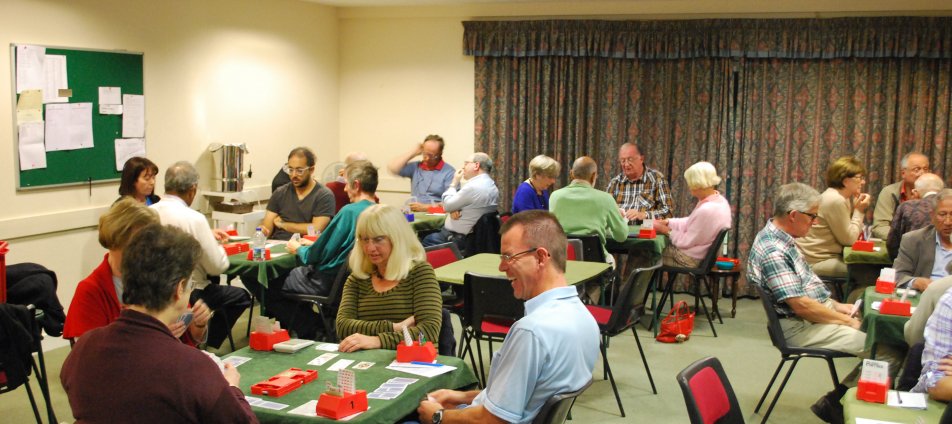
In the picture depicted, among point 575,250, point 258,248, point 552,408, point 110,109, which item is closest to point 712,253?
point 575,250

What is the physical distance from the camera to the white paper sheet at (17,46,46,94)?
18.3ft

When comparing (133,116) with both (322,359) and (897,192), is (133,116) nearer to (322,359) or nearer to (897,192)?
(322,359)

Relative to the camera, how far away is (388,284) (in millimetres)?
3775

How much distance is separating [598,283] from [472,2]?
338 cm

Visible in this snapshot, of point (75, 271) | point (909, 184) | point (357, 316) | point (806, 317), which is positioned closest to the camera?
point (357, 316)

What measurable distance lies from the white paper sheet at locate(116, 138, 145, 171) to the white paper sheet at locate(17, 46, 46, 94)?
2.50ft

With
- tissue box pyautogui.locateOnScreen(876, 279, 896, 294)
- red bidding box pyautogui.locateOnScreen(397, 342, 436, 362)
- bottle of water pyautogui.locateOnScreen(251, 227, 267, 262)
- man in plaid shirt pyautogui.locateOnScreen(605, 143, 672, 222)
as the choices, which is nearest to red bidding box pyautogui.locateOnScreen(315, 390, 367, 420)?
red bidding box pyautogui.locateOnScreen(397, 342, 436, 362)

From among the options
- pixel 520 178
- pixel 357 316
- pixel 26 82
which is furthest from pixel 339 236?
pixel 520 178

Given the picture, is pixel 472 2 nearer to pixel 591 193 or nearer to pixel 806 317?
pixel 591 193

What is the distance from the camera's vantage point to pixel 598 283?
5.98 m

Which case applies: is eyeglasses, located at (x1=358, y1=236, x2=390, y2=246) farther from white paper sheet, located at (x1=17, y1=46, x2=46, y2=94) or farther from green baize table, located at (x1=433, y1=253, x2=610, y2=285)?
white paper sheet, located at (x1=17, y1=46, x2=46, y2=94)

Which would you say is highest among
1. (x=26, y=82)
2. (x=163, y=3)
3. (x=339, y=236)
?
(x=163, y=3)

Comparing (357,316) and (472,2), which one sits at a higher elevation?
(472,2)

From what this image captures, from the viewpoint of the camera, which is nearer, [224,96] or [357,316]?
[357,316]
